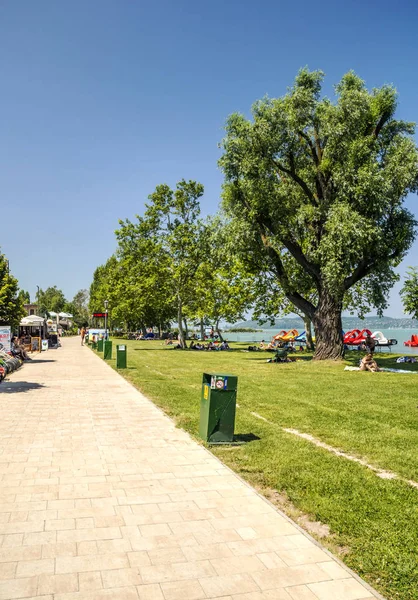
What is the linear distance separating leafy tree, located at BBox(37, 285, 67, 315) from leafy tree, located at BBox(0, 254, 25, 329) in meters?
71.2

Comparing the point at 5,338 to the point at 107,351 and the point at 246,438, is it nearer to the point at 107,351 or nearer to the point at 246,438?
the point at 107,351

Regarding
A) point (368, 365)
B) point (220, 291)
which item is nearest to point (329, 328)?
point (368, 365)

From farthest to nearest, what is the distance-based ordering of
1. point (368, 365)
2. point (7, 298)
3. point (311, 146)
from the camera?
point (7, 298) → point (311, 146) → point (368, 365)

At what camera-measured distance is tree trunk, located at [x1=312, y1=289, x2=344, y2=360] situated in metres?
24.5

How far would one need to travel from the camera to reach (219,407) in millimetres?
8445

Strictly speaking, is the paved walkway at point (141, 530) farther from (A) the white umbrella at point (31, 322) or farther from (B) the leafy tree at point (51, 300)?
(B) the leafy tree at point (51, 300)

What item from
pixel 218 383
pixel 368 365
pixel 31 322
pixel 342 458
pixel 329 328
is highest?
pixel 329 328

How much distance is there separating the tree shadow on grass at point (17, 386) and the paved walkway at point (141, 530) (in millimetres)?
5743

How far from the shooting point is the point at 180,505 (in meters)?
5.56

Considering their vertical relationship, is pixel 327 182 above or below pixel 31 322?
above

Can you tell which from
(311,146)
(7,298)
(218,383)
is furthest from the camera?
(7,298)

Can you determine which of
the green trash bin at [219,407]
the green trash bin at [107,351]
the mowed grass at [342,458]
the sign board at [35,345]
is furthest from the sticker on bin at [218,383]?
the sign board at [35,345]

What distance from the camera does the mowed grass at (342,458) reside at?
4.55 meters

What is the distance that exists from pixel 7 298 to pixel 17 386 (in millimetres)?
14162
